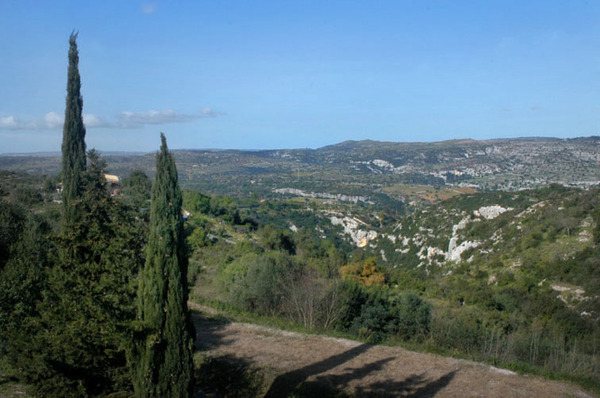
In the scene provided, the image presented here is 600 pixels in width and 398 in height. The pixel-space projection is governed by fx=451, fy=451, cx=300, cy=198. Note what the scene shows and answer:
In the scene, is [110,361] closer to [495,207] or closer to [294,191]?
[495,207]

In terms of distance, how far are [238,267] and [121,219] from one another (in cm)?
1029

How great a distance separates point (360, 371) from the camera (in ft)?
31.3

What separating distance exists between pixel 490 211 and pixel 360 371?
33136 mm

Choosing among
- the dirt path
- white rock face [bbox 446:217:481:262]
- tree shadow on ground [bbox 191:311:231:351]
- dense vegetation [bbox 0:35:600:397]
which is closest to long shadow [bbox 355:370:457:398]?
the dirt path

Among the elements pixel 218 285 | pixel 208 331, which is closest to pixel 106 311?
pixel 208 331

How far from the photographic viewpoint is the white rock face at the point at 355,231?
52359mm

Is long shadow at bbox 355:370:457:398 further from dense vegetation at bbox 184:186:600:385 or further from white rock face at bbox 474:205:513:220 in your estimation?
white rock face at bbox 474:205:513:220

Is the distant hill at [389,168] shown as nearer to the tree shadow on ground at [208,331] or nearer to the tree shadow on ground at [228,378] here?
the tree shadow on ground at [208,331]

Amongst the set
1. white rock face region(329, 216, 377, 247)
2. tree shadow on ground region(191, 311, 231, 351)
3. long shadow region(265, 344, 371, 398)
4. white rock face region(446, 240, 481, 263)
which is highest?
long shadow region(265, 344, 371, 398)

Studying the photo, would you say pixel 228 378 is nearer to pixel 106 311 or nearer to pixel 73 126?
pixel 106 311

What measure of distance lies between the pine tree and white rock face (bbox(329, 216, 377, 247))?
144ft

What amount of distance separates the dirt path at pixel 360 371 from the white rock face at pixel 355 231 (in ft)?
128

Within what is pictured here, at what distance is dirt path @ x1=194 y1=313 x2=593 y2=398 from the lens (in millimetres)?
8602

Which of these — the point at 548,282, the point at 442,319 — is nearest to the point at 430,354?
the point at 442,319
